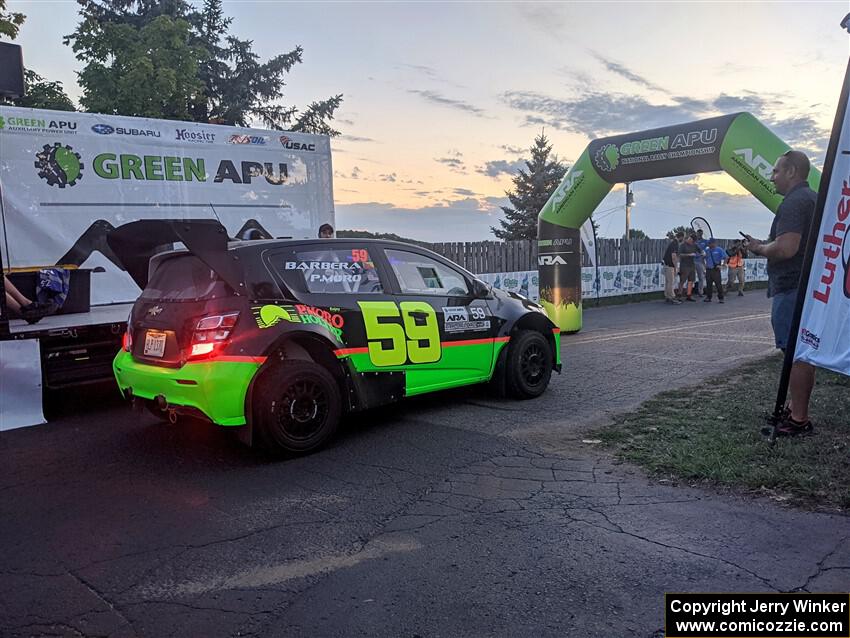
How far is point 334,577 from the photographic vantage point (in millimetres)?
3080

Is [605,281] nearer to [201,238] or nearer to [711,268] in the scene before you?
[711,268]

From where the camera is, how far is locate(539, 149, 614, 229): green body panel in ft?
37.6

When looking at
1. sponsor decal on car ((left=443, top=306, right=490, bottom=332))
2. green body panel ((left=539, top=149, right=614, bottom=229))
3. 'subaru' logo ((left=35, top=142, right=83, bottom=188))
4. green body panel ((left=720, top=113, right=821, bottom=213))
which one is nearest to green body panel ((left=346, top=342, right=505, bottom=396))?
sponsor decal on car ((left=443, top=306, right=490, bottom=332))

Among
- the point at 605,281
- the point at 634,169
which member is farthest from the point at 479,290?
the point at 605,281

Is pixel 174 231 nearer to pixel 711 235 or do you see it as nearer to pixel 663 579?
pixel 663 579

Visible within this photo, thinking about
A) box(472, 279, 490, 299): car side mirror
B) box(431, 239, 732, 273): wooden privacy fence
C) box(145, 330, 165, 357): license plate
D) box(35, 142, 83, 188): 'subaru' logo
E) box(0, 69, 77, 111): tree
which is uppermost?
box(0, 69, 77, 111): tree

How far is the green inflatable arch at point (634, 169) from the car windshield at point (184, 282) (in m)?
7.60

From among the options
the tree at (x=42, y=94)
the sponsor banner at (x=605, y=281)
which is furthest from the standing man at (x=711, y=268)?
the tree at (x=42, y=94)

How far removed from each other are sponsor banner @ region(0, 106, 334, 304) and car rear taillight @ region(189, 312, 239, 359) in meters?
4.28

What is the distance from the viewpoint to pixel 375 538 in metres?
3.50

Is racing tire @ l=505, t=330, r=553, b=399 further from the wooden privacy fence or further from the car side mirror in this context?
the wooden privacy fence

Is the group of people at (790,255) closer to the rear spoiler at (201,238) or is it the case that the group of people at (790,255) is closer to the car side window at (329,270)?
the car side window at (329,270)

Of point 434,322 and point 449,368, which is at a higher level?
point 434,322

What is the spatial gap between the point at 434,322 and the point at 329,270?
1140 mm
